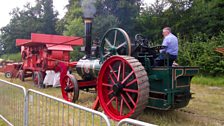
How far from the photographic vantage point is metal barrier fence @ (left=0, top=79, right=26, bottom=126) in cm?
363

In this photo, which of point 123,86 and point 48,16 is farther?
point 48,16

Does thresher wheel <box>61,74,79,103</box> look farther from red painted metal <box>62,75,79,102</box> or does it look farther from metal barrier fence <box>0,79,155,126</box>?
metal barrier fence <box>0,79,155,126</box>

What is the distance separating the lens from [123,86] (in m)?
4.59

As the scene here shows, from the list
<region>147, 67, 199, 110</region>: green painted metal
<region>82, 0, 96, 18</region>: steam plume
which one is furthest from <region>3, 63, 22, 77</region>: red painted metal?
→ <region>147, 67, 199, 110</region>: green painted metal

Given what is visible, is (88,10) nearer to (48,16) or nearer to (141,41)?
(141,41)

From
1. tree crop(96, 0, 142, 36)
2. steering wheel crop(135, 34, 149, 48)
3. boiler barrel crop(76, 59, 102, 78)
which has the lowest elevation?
boiler barrel crop(76, 59, 102, 78)

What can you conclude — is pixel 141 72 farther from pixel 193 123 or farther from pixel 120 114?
pixel 193 123

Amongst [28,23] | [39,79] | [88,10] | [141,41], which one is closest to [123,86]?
[141,41]

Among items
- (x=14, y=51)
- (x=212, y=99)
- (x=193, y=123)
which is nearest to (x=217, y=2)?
(x=212, y=99)

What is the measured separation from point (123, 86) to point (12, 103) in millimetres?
1865

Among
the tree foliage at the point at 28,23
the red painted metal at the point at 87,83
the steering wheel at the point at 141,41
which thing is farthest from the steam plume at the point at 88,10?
the tree foliage at the point at 28,23

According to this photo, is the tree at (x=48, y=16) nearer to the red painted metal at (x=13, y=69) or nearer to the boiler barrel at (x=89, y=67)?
the red painted metal at (x=13, y=69)

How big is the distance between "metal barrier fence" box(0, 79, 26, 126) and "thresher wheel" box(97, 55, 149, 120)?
5.41ft

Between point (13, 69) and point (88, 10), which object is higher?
point (88, 10)
